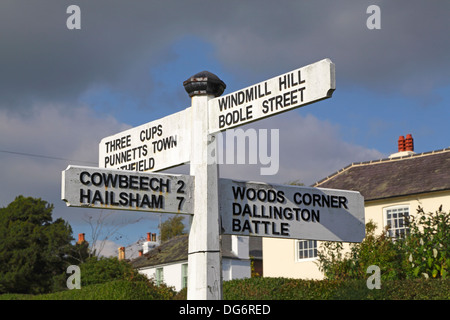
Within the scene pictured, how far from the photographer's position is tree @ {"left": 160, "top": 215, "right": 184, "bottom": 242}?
204ft

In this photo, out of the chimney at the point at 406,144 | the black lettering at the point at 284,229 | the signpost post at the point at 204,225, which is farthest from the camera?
the chimney at the point at 406,144

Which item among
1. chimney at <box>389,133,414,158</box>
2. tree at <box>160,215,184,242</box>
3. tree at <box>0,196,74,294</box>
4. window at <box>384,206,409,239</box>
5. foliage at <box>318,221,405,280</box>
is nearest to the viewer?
foliage at <box>318,221,405,280</box>

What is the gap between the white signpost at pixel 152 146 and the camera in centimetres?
516

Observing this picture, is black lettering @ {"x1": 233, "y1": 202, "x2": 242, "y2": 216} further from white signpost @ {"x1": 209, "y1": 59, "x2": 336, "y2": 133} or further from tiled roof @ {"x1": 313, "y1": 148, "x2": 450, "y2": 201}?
tiled roof @ {"x1": 313, "y1": 148, "x2": 450, "y2": 201}

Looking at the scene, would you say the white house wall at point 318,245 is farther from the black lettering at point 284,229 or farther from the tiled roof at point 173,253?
the black lettering at point 284,229

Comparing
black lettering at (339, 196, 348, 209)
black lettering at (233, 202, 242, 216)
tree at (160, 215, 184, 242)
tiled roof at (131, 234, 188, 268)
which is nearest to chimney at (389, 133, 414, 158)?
tiled roof at (131, 234, 188, 268)

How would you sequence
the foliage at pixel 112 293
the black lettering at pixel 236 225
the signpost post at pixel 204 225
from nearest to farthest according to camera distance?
the signpost post at pixel 204 225 → the black lettering at pixel 236 225 → the foliage at pixel 112 293

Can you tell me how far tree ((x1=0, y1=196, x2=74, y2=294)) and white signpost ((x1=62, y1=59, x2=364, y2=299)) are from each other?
35.0 m

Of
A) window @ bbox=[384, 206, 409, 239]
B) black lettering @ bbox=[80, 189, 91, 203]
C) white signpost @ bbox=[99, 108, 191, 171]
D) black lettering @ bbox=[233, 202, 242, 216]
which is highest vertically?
window @ bbox=[384, 206, 409, 239]

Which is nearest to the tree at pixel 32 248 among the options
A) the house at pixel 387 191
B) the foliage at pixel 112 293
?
the house at pixel 387 191

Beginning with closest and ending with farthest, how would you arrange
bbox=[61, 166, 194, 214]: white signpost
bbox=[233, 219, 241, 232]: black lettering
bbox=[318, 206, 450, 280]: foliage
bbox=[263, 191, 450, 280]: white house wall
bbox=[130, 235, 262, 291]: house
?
1. bbox=[61, 166, 194, 214]: white signpost
2. bbox=[233, 219, 241, 232]: black lettering
3. bbox=[318, 206, 450, 280]: foliage
4. bbox=[263, 191, 450, 280]: white house wall
5. bbox=[130, 235, 262, 291]: house

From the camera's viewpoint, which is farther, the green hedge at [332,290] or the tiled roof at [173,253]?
the tiled roof at [173,253]

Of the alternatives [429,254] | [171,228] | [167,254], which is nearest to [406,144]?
[429,254]
